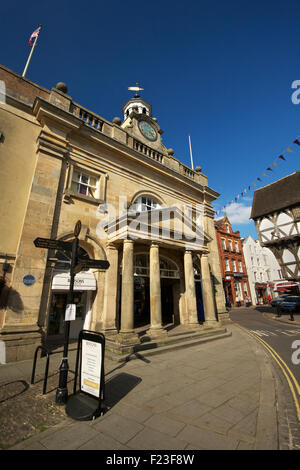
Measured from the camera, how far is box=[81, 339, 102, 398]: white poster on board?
363 centimetres

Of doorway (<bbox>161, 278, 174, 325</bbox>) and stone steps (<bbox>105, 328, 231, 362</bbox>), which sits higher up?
doorway (<bbox>161, 278, 174, 325</bbox>)

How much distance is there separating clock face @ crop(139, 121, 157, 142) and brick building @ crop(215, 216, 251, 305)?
18.9 m

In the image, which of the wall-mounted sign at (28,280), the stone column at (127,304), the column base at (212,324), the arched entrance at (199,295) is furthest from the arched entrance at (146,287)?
the wall-mounted sign at (28,280)

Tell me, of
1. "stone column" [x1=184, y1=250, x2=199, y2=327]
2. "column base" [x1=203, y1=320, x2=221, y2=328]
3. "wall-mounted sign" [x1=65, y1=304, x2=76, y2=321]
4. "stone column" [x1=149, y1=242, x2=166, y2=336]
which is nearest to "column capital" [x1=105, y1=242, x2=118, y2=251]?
"stone column" [x1=149, y1=242, x2=166, y2=336]

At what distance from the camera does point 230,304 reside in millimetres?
27906

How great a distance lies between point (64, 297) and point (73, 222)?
3472 millimetres

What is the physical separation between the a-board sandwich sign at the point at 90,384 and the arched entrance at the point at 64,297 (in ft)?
15.6

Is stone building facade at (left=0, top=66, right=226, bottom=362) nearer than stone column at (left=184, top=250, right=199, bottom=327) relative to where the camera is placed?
Yes

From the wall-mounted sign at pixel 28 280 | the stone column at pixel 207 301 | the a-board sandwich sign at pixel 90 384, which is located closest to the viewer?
the a-board sandwich sign at pixel 90 384

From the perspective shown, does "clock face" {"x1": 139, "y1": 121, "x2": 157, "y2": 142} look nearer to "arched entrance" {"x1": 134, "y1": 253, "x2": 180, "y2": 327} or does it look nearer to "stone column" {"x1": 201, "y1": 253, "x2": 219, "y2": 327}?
"arched entrance" {"x1": 134, "y1": 253, "x2": 180, "y2": 327}

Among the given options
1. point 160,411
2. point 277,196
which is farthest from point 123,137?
point 277,196

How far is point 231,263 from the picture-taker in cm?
3092

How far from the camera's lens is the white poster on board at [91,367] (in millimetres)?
3635

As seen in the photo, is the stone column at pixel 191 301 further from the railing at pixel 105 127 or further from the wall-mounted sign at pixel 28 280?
the railing at pixel 105 127
